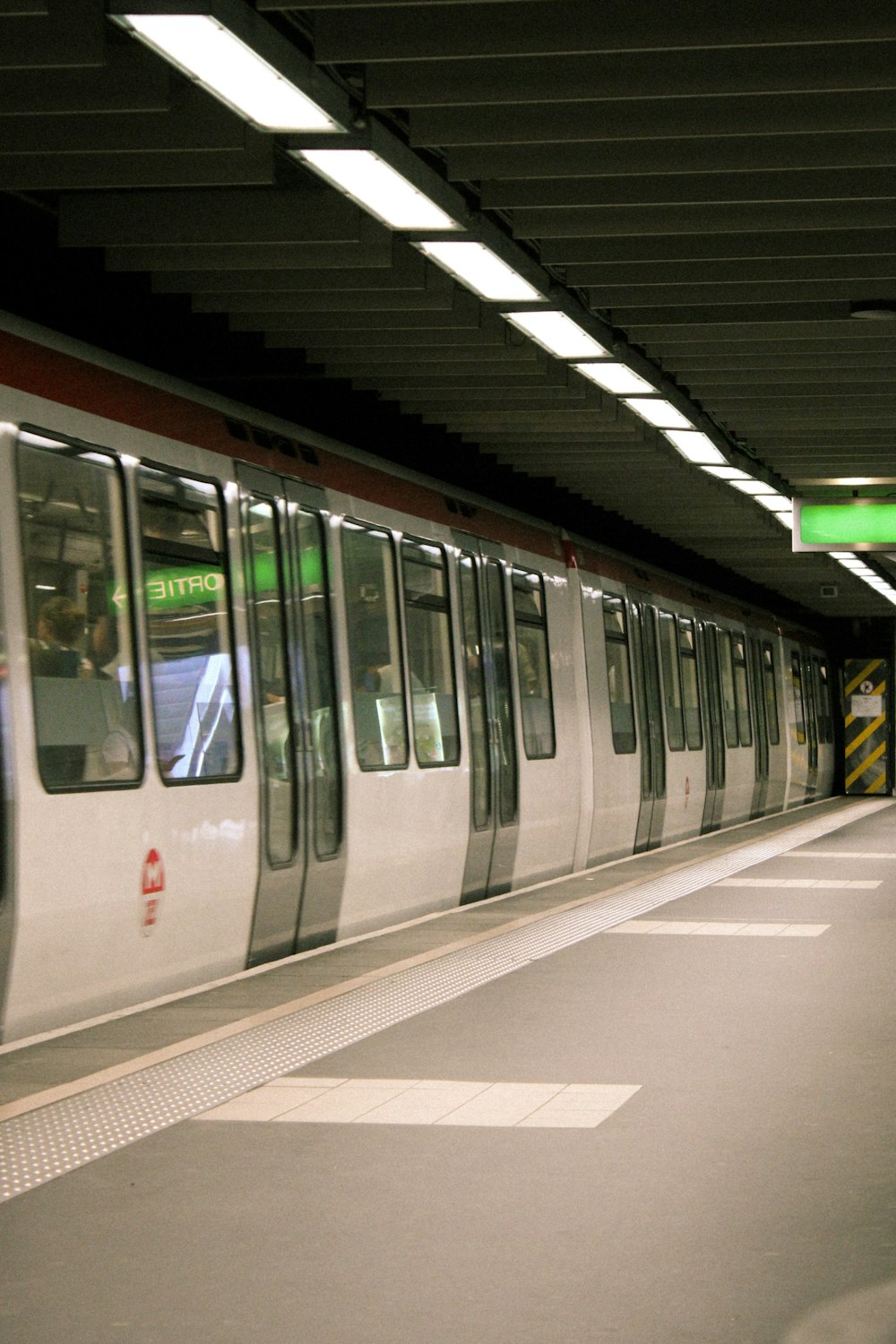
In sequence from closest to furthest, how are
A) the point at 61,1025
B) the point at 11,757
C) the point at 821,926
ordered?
the point at 11,757 → the point at 61,1025 → the point at 821,926

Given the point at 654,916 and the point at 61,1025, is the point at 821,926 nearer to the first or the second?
the point at 654,916

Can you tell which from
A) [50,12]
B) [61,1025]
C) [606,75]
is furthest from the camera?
[61,1025]

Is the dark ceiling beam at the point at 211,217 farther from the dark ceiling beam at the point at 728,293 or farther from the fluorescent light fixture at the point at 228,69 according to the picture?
the dark ceiling beam at the point at 728,293

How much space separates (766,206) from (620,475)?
771cm

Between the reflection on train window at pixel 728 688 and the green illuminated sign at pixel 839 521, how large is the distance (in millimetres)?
5748

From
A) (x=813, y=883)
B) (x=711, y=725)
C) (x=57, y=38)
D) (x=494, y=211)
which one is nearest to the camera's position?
(x=57, y=38)

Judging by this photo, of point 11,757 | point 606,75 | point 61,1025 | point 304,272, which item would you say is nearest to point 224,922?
point 61,1025

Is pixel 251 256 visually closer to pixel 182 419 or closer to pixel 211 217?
pixel 211 217

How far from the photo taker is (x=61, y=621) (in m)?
7.09

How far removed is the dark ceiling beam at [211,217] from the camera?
7.65 metres

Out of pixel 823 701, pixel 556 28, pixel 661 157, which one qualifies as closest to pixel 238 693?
pixel 661 157

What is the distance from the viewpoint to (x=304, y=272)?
8.58 metres

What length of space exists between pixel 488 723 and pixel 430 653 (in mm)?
1278

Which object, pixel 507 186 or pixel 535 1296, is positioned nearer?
pixel 535 1296
